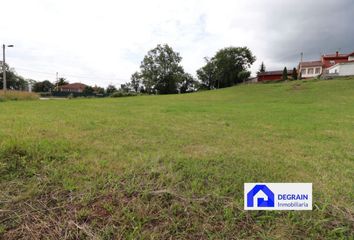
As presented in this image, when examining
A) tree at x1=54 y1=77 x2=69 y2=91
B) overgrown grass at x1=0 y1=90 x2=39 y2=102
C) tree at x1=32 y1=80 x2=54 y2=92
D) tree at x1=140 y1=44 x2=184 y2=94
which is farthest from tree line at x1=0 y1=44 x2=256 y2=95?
overgrown grass at x1=0 y1=90 x2=39 y2=102

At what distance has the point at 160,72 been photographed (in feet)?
172

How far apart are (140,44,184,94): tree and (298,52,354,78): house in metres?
26.3

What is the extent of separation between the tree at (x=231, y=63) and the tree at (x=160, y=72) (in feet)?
32.0

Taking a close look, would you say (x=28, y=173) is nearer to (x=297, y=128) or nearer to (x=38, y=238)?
(x=38, y=238)

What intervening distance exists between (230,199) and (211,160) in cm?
91

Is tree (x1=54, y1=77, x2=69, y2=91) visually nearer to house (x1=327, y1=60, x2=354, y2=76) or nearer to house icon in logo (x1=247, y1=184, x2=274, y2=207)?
house (x1=327, y1=60, x2=354, y2=76)

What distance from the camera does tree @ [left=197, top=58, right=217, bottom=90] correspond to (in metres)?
57.0

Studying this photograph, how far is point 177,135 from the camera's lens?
4.45 metres

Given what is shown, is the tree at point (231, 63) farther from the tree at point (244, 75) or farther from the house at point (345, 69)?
the house at point (345, 69)

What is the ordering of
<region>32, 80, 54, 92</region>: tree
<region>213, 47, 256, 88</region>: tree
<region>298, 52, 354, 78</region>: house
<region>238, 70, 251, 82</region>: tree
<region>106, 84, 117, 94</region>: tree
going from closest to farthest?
<region>298, 52, 354, 78</region>: house, <region>238, 70, 251, 82</region>: tree, <region>213, 47, 256, 88</region>: tree, <region>106, 84, 117, 94</region>: tree, <region>32, 80, 54, 92</region>: tree

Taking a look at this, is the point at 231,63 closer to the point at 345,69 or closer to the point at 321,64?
the point at 321,64

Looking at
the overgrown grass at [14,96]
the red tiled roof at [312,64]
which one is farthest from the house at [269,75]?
the overgrown grass at [14,96]

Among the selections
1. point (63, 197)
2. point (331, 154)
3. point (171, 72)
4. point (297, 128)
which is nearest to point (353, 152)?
point (331, 154)

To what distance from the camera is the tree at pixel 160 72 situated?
5222cm
